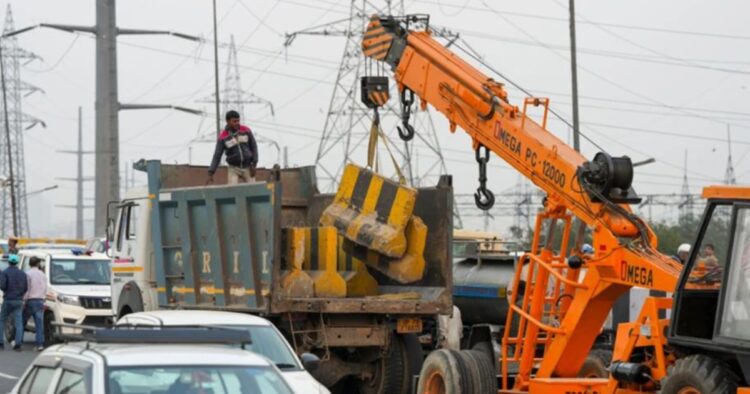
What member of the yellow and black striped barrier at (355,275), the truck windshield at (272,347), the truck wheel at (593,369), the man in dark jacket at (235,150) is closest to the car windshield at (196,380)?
the truck windshield at (272,347)

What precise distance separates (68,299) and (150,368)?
825 inches

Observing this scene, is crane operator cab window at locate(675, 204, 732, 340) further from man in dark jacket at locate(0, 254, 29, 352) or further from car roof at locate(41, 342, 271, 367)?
man in dark jacket at locate(0, 254, 29, 352)

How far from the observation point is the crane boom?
44.8 ft

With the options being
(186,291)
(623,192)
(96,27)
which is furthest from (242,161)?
(96,27)

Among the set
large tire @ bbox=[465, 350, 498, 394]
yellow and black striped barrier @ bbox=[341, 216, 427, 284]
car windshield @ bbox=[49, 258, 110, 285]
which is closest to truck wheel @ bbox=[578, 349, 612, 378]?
large tire @ bbox=[465, 350, 498, 394]

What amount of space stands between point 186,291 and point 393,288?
104 inches

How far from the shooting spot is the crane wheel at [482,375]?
14.4 metres

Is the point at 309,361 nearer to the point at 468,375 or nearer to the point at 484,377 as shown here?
the point at 468,375

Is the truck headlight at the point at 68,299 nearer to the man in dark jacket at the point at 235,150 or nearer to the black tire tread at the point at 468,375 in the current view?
the man in dark jacket at the point at 235,150

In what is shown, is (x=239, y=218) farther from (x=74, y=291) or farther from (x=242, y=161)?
(x=74, y=291)

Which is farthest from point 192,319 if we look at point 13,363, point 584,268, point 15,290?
point 15,290

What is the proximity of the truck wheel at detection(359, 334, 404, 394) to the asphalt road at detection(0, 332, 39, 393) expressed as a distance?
4779 mm

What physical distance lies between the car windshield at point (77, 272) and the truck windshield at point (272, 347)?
55.1 feet

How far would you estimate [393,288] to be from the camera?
59.8ft
